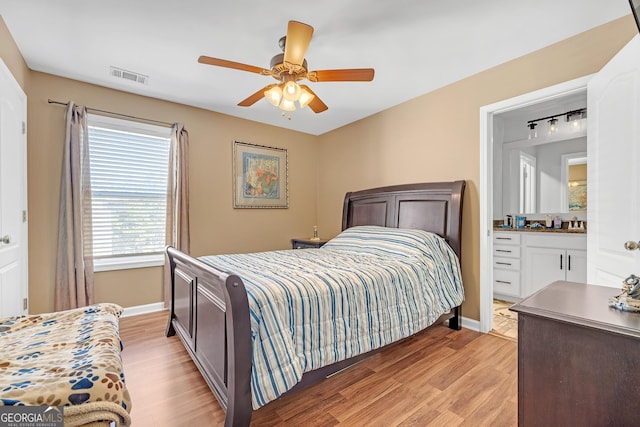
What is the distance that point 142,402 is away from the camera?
1749mm

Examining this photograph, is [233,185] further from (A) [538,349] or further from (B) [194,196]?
(A) [538,349]

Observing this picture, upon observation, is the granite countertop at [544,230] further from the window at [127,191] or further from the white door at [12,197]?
the white door at [12,197]

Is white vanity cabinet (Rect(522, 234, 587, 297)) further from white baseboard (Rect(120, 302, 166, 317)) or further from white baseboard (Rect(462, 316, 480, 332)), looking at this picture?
white baseboard (Rect(120, 302, 166, 317))

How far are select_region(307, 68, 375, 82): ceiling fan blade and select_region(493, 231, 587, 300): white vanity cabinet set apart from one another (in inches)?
116

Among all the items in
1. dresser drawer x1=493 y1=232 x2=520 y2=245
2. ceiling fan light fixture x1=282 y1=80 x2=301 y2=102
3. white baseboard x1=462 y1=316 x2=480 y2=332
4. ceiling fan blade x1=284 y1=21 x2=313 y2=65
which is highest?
ceiling fan blade x1=284 y1=21 x2=313 y2=65

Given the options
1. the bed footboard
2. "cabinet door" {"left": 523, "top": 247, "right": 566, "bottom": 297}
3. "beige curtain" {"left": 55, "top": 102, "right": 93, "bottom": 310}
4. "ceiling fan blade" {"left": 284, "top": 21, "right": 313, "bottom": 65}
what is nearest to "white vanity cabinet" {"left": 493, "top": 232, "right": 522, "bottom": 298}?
"cabinet door" {"left": 523, "top": 247, "right": 566, "bottom": 297}

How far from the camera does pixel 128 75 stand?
9.06 feet

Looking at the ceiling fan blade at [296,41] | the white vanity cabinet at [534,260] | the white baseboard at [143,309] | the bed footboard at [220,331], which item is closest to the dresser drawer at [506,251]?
the white vanity cabinet at [534,260]

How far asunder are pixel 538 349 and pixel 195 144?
12.2 feet

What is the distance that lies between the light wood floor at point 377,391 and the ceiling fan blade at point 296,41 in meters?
2.17

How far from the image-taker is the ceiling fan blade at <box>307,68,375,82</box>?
2010 millimetres

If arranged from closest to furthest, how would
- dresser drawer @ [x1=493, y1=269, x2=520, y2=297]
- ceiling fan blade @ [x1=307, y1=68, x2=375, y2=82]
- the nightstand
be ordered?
1. ceiling fan blade @ [x1=307, y1=68, x2=375, y2=82]
2. dresser drawer @ [x1=493, y1=269, x2=520, y2=297]
3. the nightstand

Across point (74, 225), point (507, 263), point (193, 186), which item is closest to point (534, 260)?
point (507, 263)

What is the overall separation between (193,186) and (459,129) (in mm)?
3098
